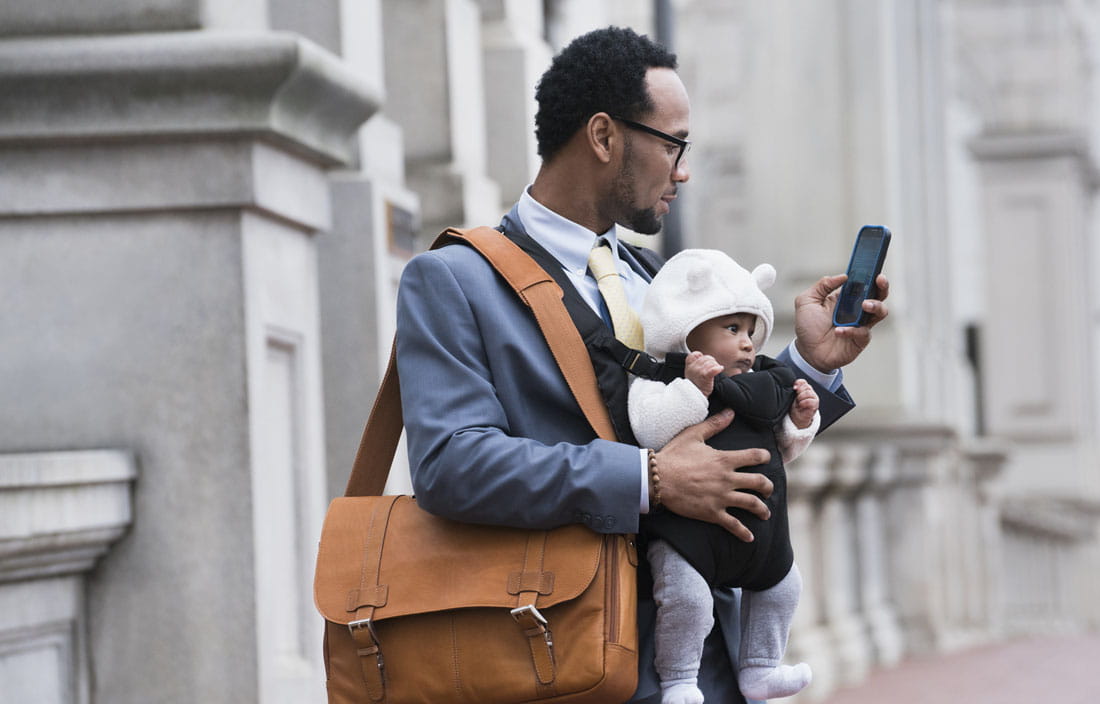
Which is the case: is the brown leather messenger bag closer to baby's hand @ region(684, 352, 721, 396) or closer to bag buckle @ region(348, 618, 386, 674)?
bag buckle @ region(348, 618, 386, 674)

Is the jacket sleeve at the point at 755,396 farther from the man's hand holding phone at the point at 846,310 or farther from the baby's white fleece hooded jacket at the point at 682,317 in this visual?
the man's hand holding phone at the point at 846,310

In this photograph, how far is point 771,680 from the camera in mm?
3402

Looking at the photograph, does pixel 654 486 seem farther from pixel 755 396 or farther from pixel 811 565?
pixel 811 565

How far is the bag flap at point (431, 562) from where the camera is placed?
10.5 ft

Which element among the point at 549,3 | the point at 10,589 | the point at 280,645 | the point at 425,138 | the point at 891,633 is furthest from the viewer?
the point at 891,633

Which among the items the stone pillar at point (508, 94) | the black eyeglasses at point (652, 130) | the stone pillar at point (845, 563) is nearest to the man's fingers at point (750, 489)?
the black eyeglasses at point (652, 130)

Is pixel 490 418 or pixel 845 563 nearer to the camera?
pixel 490 418

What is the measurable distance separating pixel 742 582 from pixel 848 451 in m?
9.16

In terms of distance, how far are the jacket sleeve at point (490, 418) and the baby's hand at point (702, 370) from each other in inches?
6.2

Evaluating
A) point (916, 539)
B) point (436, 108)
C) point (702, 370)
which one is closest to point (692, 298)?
point (702, 370)

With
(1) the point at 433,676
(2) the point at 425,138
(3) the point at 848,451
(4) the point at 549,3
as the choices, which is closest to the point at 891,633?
(3) the point at 848,451

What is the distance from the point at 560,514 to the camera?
10.5 ft

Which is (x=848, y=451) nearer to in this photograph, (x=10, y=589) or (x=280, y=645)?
(x=280, y=645)

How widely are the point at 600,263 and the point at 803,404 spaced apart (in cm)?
45
